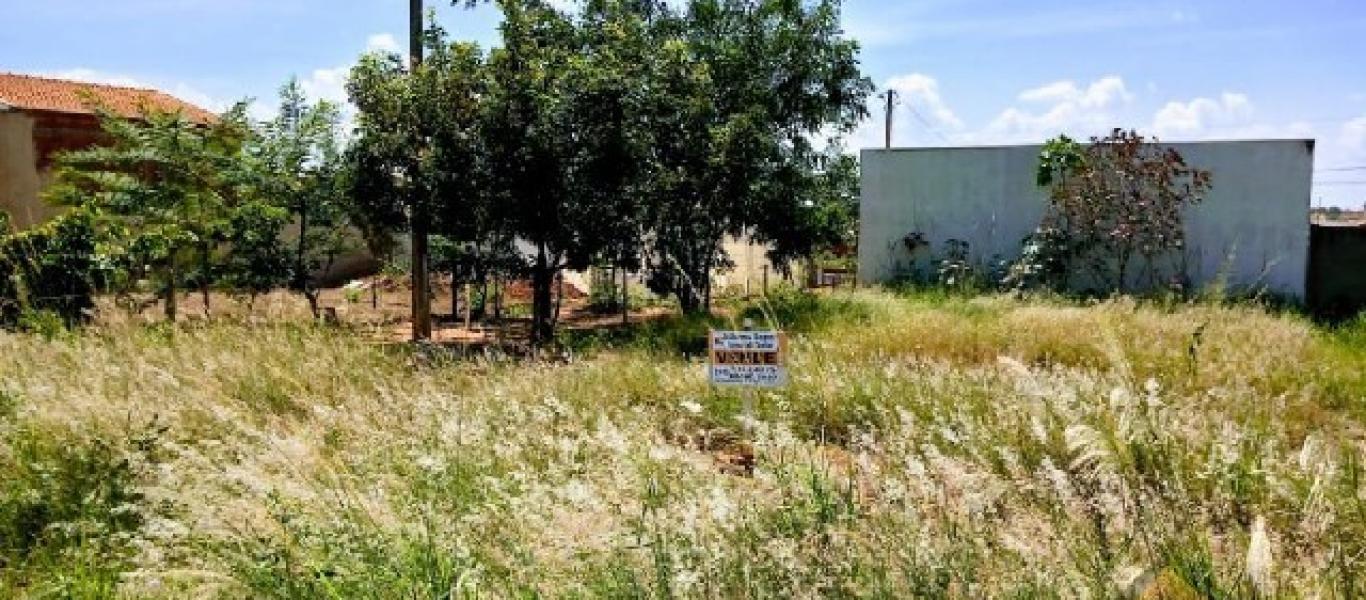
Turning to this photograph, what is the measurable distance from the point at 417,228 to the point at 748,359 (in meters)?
6.84

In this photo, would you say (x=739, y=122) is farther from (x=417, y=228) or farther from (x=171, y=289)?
(x=171, y=289)

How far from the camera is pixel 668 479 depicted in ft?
10.5

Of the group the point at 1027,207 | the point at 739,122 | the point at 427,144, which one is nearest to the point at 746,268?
the point at 1027,207

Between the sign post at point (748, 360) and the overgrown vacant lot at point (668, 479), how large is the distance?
33 centimetres

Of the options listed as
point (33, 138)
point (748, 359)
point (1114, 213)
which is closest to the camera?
point (748, 359)

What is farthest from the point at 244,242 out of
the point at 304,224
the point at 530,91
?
the point at 530,91

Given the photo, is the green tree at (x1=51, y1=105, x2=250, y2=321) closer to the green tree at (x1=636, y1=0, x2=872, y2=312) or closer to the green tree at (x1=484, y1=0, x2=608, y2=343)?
the green tree at (x1=484, y1=0, x2=608, y2=343)

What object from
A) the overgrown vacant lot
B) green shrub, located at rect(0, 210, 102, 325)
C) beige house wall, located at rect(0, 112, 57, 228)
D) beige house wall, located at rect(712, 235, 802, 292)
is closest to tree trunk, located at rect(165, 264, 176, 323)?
green shrub, located at rect(0, 210, 102, 325)

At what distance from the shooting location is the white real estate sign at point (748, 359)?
169 inches

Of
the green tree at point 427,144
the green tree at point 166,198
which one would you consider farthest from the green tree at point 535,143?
the green tree at point 166,198

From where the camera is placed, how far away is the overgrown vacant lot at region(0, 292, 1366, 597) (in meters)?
2.52

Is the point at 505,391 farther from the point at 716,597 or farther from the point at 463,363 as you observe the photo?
the point at 716,597

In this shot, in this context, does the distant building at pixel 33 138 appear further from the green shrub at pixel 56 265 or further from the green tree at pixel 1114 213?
the green tree at pixel 1114 213

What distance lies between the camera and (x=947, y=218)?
13828 mm
